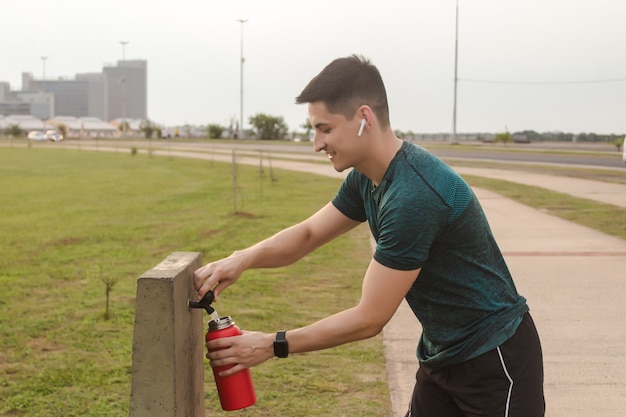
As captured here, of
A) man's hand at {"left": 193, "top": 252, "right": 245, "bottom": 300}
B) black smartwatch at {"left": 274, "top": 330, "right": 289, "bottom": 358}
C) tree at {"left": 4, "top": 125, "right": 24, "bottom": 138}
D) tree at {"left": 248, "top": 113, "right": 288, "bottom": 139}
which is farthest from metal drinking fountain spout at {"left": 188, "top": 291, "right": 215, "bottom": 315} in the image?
tree at {"left": 4, "top": 125, "right": 24, "bottom": 138}

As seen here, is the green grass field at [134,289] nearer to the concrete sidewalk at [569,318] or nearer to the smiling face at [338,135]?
the concrete sidewalk at [569,318]

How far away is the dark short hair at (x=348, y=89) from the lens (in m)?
2.45

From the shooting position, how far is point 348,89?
2.45m

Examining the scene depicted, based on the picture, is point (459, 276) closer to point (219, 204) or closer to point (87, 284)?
point (87, 284)

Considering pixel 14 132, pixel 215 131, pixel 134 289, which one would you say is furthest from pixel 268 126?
pixel 134 289

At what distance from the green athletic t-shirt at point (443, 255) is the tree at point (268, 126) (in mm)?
73518

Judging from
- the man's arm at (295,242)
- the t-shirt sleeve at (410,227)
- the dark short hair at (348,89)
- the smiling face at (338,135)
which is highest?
the dark short hair at (348,89)

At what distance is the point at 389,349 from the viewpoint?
5812 mm

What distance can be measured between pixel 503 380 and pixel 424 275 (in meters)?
0.40

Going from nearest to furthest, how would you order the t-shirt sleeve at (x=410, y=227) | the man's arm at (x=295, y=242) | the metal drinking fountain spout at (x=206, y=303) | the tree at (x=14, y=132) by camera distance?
the t-shirt sleeve at (x=410, y=227) → the metal drinking fountain spout at (x=206, y=303) → the man's arm at (x=295, y=242) → the tree at (x=14, y=132)

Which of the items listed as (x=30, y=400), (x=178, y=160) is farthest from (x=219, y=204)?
(x=178, y=160)

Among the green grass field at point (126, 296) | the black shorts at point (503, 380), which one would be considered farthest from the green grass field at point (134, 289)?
the black shorts at point (503, 380)

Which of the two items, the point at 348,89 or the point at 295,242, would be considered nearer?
the point at 348,89

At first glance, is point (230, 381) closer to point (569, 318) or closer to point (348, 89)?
point (348, 89)
